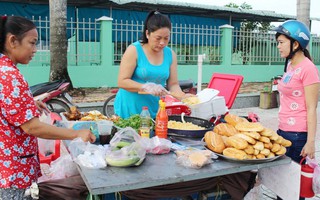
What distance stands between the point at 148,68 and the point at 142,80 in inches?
4.8

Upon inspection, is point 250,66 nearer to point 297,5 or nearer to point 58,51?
point 297,5

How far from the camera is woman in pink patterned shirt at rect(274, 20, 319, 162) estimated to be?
246cm

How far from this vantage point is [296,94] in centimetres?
255

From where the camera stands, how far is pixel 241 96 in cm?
870

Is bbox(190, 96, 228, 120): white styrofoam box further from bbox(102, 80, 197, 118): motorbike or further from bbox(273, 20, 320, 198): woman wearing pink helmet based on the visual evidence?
bbox(102, 80, 197, 118): motorbike

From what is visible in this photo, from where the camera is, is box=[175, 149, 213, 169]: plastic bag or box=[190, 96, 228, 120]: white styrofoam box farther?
box=[190, 96, 228, 120]: white styrofoam box

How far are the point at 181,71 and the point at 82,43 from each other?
3203 mm

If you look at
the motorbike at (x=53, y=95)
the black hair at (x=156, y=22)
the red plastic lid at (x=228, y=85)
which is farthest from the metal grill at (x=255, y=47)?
the black hair at (x=156, y=22)

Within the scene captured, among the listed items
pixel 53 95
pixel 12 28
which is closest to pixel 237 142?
pixel 12 28

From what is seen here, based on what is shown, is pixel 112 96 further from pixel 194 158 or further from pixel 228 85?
pixel 194 158

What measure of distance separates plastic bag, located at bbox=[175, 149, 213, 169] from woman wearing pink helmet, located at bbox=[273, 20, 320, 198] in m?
0.95

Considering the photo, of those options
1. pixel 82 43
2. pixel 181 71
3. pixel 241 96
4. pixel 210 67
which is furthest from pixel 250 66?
pixel 82 43

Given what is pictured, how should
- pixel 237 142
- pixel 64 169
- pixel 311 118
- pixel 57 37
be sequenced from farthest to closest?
pixel 57 37
pixel 311 118
pixel 64 169
pixel 237 142

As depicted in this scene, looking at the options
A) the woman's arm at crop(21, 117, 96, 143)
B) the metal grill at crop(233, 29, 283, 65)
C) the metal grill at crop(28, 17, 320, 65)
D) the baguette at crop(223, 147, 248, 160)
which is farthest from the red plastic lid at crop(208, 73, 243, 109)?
the metal grill at crop(233, 29, 283, 65)
